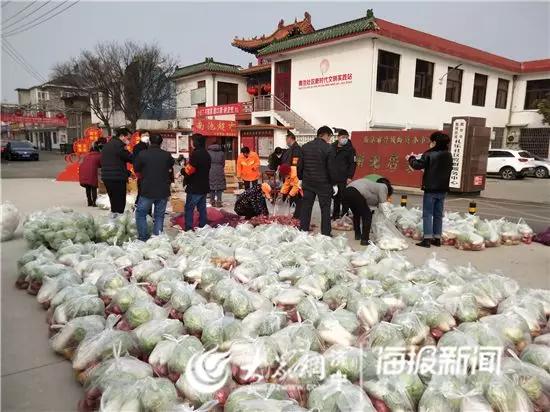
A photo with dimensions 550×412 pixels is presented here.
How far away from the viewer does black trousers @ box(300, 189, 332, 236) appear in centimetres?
567

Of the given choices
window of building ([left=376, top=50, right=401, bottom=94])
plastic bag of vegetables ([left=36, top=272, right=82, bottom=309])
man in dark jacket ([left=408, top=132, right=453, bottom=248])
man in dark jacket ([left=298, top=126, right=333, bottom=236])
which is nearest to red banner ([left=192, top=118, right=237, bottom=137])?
window of building ([left=376, top=50, right=401, bottom=94])

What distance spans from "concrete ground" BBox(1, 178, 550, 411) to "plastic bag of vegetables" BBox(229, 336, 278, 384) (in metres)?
0.92

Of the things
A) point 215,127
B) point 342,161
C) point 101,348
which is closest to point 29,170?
point 215,127

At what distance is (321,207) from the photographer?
5762mm

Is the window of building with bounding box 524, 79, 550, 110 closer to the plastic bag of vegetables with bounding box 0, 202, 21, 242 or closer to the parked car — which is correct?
the plastic bag of vegetables with bounding box 0, 202, 21, 242

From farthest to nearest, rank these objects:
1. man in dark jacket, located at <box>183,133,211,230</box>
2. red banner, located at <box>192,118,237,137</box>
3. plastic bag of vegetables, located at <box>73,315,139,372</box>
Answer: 1. red banner, located at <box>192,118,237,137</box>
2. man in dark jacket, located at <box>183,133,211,230</box>
3. plastic bag of vegetables, located at <box>73,315,139,372</box>

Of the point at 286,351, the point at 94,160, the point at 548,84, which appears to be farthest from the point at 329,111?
→ the point at 286,351

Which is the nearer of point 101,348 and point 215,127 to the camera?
point 101,348

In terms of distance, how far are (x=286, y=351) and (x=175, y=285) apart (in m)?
1.33

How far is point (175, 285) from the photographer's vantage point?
3314 mm

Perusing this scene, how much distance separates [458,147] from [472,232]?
6433 mm

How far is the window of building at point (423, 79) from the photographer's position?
17.9 metres

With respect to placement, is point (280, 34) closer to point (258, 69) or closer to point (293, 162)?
point (258, 69)

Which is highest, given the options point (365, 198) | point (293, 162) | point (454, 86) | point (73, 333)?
point (454, 86)
